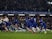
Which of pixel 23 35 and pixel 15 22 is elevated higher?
pixel 15 22

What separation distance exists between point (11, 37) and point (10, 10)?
4.25 ft

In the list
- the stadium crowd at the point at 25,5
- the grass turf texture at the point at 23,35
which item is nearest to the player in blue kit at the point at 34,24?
the grass turf texture at the point at 23,35

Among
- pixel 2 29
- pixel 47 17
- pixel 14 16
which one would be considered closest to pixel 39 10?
pixel 47 17

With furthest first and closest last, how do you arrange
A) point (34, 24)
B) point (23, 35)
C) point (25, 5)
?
point (25, 5) → point (34, 24) → point (23, 35)

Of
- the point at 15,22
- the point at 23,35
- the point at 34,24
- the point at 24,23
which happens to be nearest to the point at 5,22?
the point at 15,22

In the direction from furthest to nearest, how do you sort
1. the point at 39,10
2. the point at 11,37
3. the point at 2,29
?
the point at 39,10 → the point at 2,29 → the point at 11,37

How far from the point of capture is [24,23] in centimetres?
573

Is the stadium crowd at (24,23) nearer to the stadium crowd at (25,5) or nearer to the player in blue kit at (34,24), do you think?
the player in blue kit at (34,24)

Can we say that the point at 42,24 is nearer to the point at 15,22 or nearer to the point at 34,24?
the point at 34,24

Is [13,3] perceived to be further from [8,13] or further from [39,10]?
[39,10]

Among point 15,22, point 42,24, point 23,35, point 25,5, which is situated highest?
point 25,5

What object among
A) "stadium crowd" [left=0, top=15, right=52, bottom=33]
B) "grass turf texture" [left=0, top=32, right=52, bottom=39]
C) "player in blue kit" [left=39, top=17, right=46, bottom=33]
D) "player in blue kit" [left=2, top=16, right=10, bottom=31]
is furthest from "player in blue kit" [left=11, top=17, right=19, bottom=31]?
"player in blue kit" [left=39, top=17, right=46, bottom=33]

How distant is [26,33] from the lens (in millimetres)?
5316

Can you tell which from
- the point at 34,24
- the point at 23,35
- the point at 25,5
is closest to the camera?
the point at 23,35
